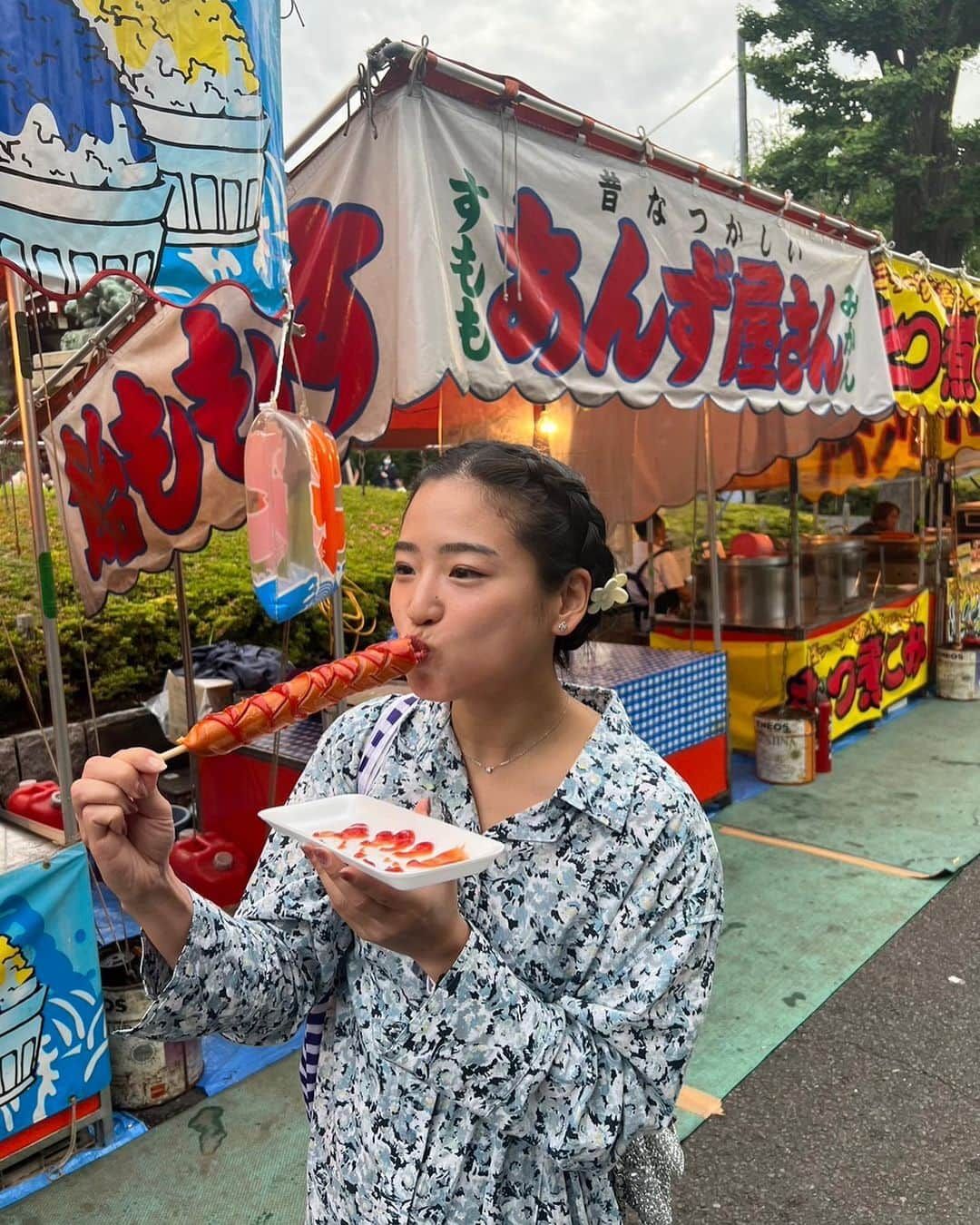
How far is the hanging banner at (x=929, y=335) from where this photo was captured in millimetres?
6395

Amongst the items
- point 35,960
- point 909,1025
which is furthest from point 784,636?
point 35,960

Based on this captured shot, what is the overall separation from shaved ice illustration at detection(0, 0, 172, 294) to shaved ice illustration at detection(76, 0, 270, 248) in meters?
0.04

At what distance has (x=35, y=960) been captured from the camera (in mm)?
3061

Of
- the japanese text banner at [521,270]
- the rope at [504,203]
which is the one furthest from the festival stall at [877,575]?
the rope at [504,203]

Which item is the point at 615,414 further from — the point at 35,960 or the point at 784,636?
the point at 35,960

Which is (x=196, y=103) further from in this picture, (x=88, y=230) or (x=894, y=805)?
(x=894, y=805)

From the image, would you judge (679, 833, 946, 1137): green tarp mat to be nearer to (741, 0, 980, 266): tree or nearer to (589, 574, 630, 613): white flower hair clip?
(589, 574, 630, 613): white flower hair clip

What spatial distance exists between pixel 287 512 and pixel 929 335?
564 centimetres

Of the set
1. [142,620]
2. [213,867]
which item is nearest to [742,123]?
[142,620]

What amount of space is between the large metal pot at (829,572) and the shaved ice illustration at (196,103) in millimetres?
6614

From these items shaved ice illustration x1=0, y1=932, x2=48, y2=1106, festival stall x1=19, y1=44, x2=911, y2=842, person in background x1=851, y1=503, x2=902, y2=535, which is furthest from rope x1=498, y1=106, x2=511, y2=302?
person in background x1=851, y1=503, x2=902, y2=535

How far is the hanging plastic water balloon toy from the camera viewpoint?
3.08 metres

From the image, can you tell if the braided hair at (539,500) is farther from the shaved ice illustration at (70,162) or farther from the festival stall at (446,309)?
the festival stall at (446,309)

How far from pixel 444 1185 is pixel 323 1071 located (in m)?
0.29
